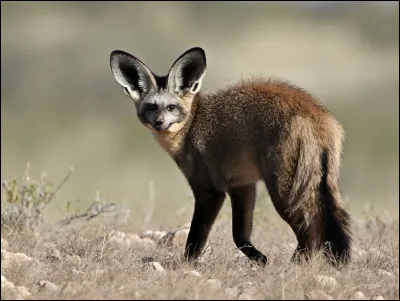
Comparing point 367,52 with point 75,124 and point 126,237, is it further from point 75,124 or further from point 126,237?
point 126,237

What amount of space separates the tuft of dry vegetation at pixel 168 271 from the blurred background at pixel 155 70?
20.3 meters

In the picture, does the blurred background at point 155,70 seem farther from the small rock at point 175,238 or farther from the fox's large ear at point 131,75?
the fox's large ear at point 131,75

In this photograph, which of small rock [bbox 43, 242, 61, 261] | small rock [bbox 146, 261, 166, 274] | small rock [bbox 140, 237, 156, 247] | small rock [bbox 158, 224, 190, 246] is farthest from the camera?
small rock [bbox 140, 237, 156, 247]

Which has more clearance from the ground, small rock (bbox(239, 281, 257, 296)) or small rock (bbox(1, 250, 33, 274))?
small rock (bbox(239, 281, 257, 296))

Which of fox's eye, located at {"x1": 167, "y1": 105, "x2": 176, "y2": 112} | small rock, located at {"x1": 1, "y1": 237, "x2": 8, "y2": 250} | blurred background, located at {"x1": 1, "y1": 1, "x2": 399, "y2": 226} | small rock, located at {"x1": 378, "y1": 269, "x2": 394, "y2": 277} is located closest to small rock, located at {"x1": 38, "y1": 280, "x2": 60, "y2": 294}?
small rock, located at {"x1": 1, "y1": 237, "x2": 8, "y2": 250}

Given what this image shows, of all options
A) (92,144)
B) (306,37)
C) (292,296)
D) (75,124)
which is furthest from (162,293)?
(306,37)

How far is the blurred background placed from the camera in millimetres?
37947

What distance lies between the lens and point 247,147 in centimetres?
930

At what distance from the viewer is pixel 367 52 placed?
182 ft

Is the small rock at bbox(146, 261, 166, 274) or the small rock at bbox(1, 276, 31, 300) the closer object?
the small rock at bbox(1, 276, 31, 300)

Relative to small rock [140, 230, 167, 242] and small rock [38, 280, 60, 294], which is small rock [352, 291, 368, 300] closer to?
small rock [38, 280, 60, 294]

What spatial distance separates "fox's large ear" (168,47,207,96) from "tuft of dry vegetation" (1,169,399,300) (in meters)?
1.66

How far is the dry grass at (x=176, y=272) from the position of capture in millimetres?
7172

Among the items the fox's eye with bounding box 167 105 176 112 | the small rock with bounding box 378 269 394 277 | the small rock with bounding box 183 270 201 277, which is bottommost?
the small rock with bounding box 378 269 394 277
